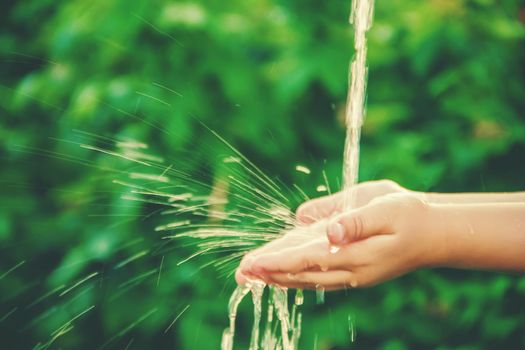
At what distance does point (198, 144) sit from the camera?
78.7 inches

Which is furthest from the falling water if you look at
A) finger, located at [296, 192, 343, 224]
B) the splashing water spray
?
finger, located at [296, 192, 343, 224]

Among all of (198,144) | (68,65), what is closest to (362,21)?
(198,144)

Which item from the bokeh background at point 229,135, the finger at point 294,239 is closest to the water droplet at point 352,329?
the bokeh background at point 229,135

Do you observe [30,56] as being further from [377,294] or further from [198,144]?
[377,294]

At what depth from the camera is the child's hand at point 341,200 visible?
5.31ft

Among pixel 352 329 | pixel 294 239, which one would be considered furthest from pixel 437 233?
pixel 352 329

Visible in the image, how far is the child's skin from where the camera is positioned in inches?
50.9

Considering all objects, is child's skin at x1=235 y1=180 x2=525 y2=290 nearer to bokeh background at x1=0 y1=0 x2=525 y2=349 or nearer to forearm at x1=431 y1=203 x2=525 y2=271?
forearm at x1=431 y1=203 x2=525 y2=271

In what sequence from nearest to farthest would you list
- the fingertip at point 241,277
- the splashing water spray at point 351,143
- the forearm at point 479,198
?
the fingertip at point 241,277, the forearm at point 479,198, the splashing water spray at point 351,143

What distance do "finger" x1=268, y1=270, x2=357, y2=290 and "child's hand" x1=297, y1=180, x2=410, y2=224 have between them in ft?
1.05

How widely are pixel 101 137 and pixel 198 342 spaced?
0.66m

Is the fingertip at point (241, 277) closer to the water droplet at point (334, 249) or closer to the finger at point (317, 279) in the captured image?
the finger at point (317, 279)

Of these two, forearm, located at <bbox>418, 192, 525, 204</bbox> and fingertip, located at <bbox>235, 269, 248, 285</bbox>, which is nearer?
fingertip, located at <bbox>235, 269, 248, 285</bbox>

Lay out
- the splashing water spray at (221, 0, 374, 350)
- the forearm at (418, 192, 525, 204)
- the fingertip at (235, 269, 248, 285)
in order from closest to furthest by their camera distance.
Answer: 1. the fingertip at (235, 269, 248, 285)
2. the forearm at (418, 192, 525, 204)
3. the splashing water spray at (221, 0, 374, 350)
